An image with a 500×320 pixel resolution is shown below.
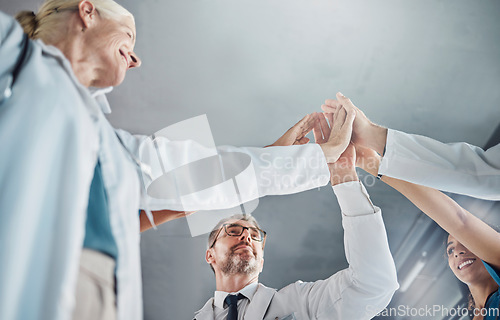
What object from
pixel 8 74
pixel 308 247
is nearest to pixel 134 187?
pixel 8 74

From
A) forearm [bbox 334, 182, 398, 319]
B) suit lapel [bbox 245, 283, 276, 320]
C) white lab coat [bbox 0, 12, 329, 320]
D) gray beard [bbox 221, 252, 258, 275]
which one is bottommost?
suit lapel [bbox 245, 283, 276, 320]

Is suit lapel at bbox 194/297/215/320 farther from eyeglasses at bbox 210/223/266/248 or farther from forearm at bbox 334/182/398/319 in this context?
forearm at bbox 334/182/398/319

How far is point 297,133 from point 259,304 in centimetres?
74

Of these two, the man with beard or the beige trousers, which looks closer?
the beige trousers

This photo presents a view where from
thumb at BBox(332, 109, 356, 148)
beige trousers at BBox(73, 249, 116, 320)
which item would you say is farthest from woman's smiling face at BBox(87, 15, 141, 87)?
thumb at BBox(332, 109, 356, 148)

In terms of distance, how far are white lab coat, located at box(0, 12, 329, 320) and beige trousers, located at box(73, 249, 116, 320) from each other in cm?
3

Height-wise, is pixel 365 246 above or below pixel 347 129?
below

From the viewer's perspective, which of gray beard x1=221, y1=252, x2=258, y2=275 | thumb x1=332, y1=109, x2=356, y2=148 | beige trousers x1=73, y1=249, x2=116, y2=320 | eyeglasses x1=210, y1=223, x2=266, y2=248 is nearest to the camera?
beige trousers x1=73, y1=249, x2=116, y2=320

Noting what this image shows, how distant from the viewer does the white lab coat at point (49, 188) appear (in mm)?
582

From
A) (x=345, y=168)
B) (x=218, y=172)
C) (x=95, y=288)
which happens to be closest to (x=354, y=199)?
(x=345, y=168)

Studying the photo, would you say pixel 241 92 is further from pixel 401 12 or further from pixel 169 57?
pixel 401 12

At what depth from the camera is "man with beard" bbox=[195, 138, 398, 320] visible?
163 centimetres

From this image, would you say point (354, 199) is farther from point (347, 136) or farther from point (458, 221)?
point (458, 221)

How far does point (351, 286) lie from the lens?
1714mm
